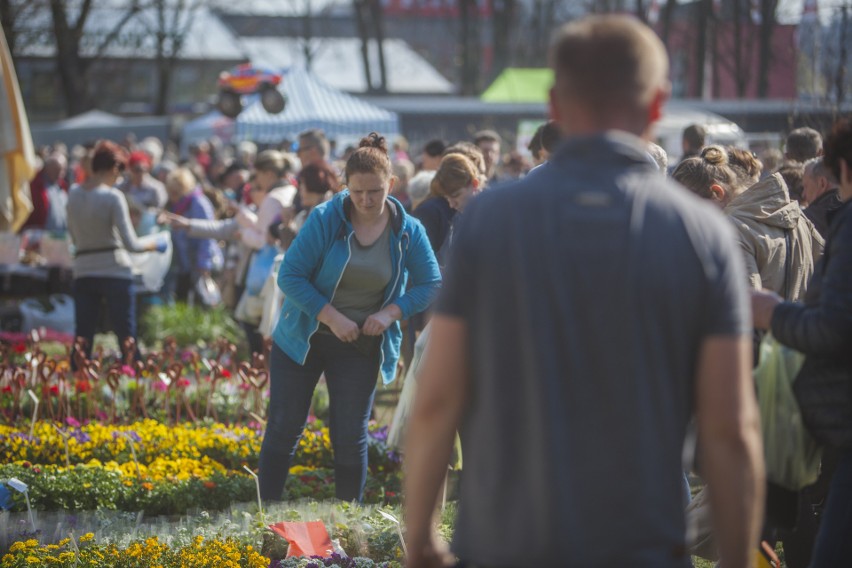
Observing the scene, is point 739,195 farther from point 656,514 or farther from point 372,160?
point 656,514

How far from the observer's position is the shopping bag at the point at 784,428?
3.23m

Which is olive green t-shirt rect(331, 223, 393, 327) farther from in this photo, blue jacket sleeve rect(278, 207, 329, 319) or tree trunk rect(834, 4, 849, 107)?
tree trunk rect(834, 4, 849, 107)

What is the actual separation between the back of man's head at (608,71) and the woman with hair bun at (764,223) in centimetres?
236

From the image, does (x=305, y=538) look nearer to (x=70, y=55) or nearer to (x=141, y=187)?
(x=141, y=187)

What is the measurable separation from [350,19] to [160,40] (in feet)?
72.6

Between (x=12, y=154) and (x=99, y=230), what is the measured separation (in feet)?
9.80

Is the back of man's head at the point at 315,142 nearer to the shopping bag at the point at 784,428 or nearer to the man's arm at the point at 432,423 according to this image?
the shopping bag at the point at 784,428

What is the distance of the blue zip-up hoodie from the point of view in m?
5.38

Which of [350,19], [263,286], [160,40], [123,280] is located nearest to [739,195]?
[263,286]

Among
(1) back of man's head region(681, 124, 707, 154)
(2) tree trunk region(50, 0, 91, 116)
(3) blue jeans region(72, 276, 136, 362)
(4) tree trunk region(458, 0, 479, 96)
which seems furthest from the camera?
(4) tree trunk region(458, 0, 479, 96)

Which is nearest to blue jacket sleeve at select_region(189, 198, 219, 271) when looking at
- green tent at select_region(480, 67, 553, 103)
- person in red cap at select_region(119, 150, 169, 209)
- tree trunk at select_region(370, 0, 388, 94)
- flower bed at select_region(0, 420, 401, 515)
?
person in red cap at select_region(119, 150, 169, 209)

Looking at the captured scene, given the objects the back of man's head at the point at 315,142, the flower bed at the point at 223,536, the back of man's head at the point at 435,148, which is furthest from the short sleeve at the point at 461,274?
the back of man's head at the point at 435,148

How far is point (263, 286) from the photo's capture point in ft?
29.3

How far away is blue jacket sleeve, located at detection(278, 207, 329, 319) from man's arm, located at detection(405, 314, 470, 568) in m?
2.88
